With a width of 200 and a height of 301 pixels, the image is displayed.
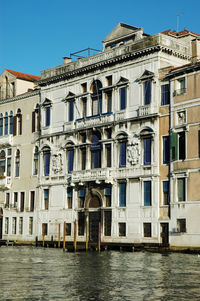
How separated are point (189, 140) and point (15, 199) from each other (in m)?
18.9

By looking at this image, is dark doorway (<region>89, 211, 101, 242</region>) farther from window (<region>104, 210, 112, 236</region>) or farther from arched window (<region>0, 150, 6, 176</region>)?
arched window (<region>0, 150, 6, 176</region>)

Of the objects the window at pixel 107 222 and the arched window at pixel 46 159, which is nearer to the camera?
the window at pixel 107 222

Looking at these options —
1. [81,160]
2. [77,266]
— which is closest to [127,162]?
[81,160]

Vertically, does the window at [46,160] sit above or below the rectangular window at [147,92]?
below

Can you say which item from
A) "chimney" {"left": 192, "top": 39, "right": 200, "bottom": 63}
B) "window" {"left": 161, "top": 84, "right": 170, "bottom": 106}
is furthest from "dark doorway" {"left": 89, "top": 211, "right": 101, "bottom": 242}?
"chimney" {"left": 192, "top": 39, "right": 200, "bottom": 63}

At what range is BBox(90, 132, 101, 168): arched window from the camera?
128 ft

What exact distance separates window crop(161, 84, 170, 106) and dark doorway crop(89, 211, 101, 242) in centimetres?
873

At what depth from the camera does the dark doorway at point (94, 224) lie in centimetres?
3816

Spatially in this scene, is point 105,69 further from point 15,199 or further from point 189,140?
point 15,199

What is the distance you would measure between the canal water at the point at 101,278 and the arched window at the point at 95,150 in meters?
11.0

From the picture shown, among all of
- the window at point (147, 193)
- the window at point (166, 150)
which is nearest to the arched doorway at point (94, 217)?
the window at point (147, 193)

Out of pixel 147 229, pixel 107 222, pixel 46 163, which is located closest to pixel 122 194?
pixel 107 222

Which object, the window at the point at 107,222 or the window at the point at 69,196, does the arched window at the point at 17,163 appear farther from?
the window at the point at 107,222

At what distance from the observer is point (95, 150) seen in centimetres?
3916
